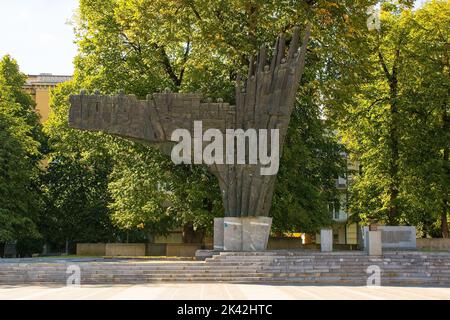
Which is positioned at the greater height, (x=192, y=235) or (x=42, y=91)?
(x=42, y=91)

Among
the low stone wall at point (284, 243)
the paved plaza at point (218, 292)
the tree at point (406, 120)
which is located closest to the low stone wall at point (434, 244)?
the tree at point (406, 120)

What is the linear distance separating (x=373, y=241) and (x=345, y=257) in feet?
5.43

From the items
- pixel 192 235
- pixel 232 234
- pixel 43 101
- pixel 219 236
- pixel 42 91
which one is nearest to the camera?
pixel 232 234

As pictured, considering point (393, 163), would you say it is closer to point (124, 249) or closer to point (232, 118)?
point (232, 118)

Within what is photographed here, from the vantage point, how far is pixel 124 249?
38.8 m

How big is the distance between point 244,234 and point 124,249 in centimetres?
1697

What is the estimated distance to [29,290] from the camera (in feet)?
57.3

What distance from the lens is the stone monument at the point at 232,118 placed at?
23.9m

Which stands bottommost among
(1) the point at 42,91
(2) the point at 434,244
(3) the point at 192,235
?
(2) the point at 434,244

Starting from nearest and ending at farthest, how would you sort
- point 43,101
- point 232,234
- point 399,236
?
1. point 232,234
2. point 399,236
3. point 43,101

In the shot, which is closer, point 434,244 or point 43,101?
point 434,244

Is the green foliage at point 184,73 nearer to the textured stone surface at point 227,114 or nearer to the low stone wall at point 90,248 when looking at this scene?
the textured stone surface at point 227,114

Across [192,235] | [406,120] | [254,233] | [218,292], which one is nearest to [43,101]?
[192,235]
